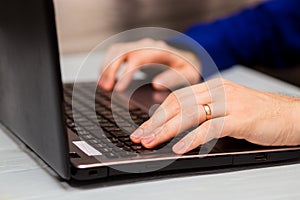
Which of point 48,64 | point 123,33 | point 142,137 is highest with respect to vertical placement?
point 48,64

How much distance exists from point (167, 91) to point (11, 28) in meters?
0.45

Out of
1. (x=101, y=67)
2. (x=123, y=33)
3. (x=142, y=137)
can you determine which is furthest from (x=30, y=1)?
(x=123, y=33)

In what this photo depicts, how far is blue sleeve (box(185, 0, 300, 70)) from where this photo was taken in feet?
5.29

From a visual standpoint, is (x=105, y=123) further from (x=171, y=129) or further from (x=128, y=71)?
(x=128, y=71)

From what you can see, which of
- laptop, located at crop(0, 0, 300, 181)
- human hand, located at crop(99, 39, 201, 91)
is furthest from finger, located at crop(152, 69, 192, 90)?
laptop, located at crop(0, 0, 300, 181)

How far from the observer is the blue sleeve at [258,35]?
5.29ft

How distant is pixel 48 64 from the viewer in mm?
722

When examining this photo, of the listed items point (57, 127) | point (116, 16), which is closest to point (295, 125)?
point (57, 127)

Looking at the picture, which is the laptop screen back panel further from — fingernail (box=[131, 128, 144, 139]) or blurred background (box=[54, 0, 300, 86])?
blurred background (box=[54, 0, 300, 86])

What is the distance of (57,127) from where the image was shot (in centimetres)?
75

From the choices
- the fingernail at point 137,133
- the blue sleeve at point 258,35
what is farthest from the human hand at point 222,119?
the blue sleeve at point 258,35

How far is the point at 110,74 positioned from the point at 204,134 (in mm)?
452

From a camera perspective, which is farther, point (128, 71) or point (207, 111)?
point (128, 71)

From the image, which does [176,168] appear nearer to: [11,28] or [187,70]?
[11,28]
